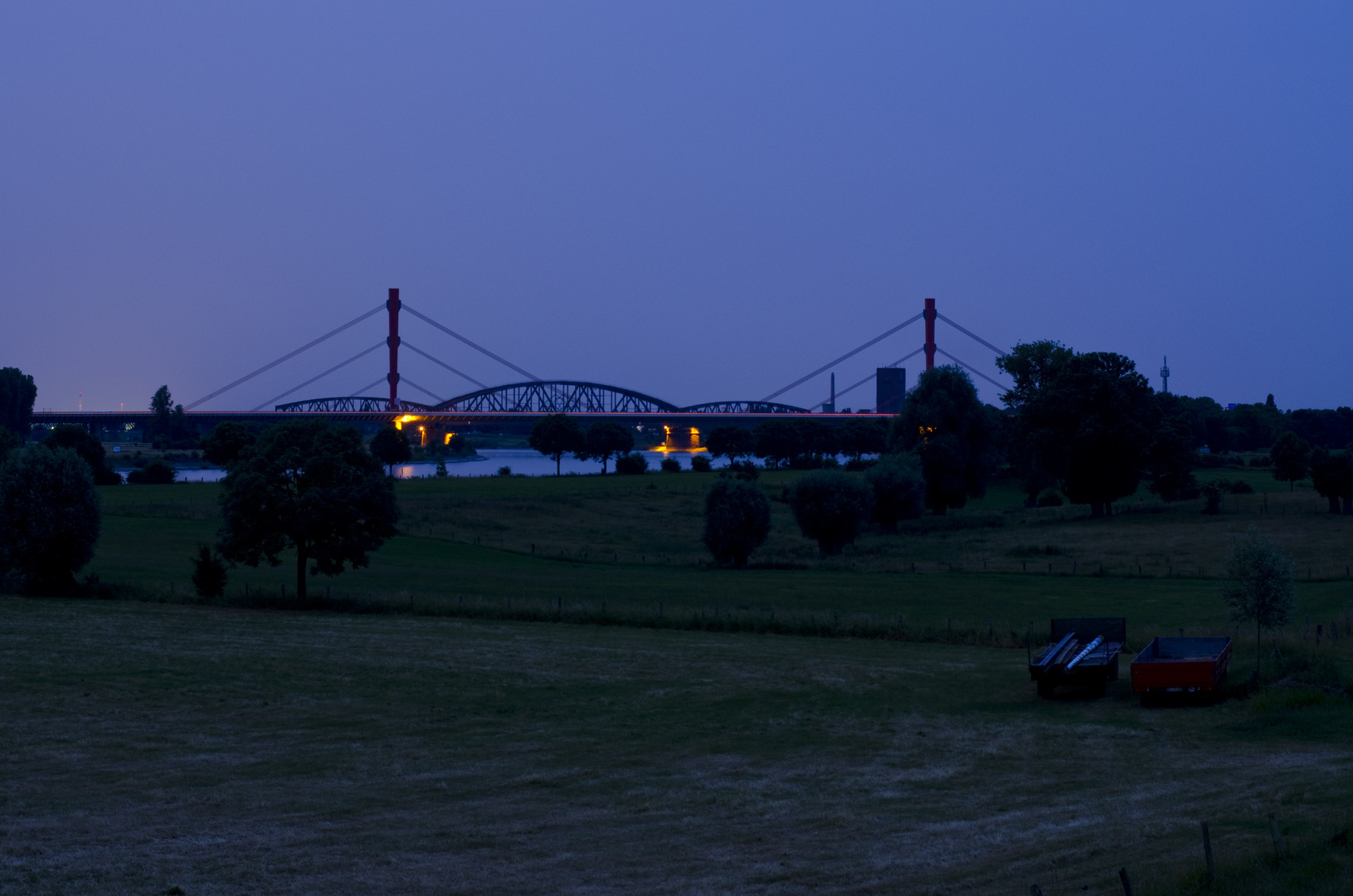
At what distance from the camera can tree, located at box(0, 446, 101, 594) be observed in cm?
4272

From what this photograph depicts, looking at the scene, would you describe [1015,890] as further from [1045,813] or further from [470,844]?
[470,844]

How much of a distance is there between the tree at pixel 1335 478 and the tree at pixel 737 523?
35.8m

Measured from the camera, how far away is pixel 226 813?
15.9 meters

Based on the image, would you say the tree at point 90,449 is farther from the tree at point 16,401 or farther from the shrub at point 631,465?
the shrub at point 631,465

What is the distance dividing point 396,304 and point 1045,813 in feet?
553

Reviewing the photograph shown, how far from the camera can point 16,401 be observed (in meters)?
146

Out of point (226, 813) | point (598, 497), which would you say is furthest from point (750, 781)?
point (598, 497)

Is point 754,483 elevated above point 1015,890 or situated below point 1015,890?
above

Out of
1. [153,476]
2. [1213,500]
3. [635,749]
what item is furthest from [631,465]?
[635,749]

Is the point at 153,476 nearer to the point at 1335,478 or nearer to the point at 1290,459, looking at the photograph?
the point at 1335,478

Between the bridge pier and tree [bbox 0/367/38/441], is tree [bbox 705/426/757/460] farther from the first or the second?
tree [bbox 0/367/38/441]

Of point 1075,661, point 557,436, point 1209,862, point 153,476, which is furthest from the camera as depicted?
point 557,436

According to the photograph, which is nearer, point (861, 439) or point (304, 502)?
point (304, 502)

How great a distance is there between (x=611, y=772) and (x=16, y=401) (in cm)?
15056
